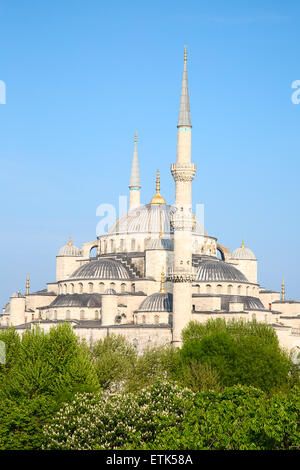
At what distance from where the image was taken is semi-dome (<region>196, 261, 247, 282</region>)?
67500 millimetres

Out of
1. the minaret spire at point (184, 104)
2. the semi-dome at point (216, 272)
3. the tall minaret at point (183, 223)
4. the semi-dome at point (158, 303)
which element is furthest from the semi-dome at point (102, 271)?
the minaret spire at point (184, 104)

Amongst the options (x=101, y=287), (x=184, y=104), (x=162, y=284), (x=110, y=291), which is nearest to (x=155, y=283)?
(x=162, y=284)

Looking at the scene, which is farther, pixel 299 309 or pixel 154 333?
pixel 299 309

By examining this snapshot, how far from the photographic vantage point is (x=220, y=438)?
29.8 metres

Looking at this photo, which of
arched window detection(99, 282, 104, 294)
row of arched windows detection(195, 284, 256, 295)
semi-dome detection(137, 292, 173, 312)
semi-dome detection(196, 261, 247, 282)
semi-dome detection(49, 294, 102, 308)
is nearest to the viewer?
semi-dome detection(137, 292, 173, 312)

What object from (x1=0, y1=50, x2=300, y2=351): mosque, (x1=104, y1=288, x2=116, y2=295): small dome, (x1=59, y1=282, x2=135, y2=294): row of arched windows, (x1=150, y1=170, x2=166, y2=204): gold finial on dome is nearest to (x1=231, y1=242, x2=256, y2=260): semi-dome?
(x1=0, y1=50, x2=300, y2=351): mosque

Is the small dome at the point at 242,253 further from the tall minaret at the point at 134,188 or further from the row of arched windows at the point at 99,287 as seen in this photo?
the row of arched windows at the point at 99,287

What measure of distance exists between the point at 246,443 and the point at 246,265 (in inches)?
1845

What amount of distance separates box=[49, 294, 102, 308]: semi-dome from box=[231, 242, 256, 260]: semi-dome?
12.9 metres

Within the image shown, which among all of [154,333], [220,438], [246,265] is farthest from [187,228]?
[220,438]

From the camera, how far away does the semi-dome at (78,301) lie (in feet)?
218

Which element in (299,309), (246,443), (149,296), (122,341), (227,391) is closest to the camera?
(246,443)

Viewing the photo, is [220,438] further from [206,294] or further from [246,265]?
[246,265]

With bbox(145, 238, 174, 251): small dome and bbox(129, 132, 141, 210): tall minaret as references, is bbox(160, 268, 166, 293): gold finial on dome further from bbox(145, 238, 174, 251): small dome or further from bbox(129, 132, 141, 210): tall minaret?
bbox(129, 132, 141, 210): tall minaret
